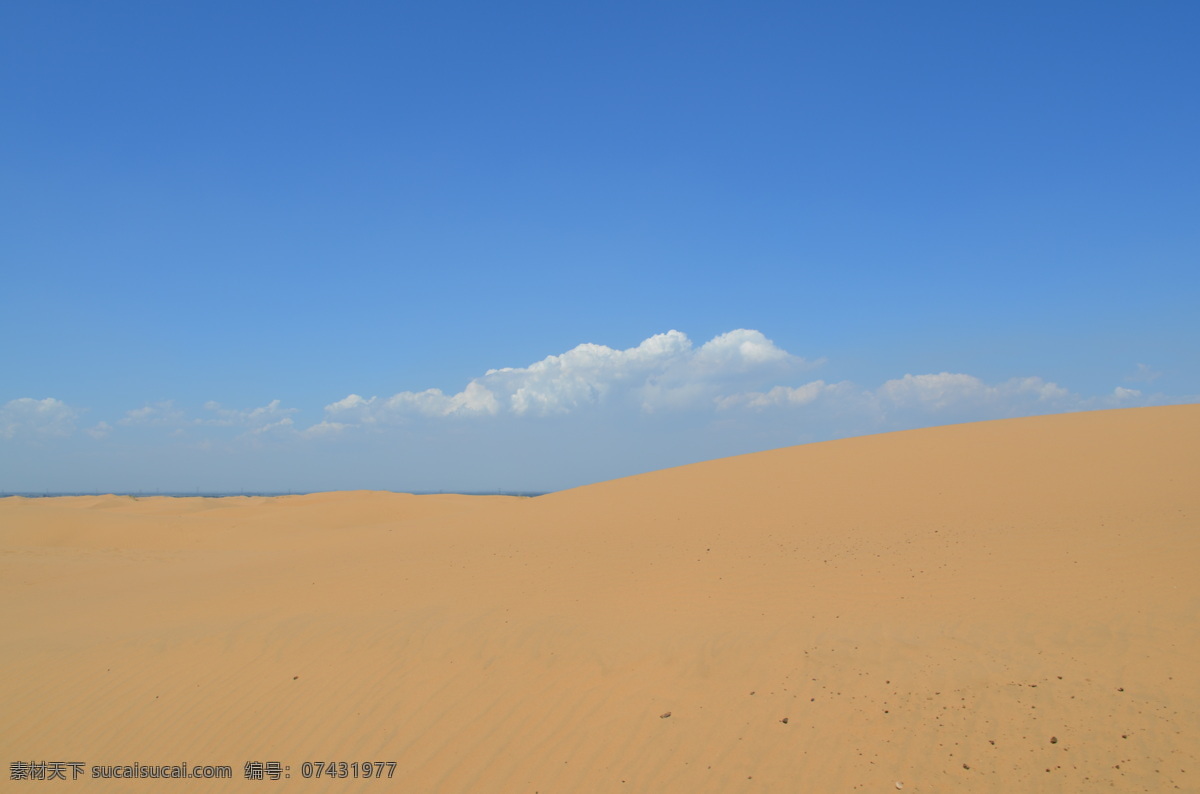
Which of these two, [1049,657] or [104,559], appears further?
[104,559]

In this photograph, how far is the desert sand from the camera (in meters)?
5.70

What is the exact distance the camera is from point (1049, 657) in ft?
21.7

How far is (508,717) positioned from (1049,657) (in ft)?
17.8

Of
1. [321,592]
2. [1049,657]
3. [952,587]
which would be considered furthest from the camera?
[321,592]

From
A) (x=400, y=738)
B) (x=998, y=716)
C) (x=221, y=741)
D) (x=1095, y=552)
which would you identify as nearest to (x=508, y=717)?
(x=400, y=738)

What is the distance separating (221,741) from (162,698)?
1.59m

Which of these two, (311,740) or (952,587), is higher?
(952,587)

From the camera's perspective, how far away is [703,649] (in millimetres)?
7676

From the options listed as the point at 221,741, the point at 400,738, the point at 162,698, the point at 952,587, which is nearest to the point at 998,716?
the point at 952,587

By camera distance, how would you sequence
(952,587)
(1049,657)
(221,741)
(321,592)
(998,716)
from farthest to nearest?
(321,592)
(952,587)
(221,741)
(1049,657)
(998,716)

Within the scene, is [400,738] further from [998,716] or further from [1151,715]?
[1151,715]

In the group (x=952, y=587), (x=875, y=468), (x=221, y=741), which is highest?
(x=875, y=468)

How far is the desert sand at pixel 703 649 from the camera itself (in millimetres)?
5695

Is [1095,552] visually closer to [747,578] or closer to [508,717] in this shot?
[747,578]
